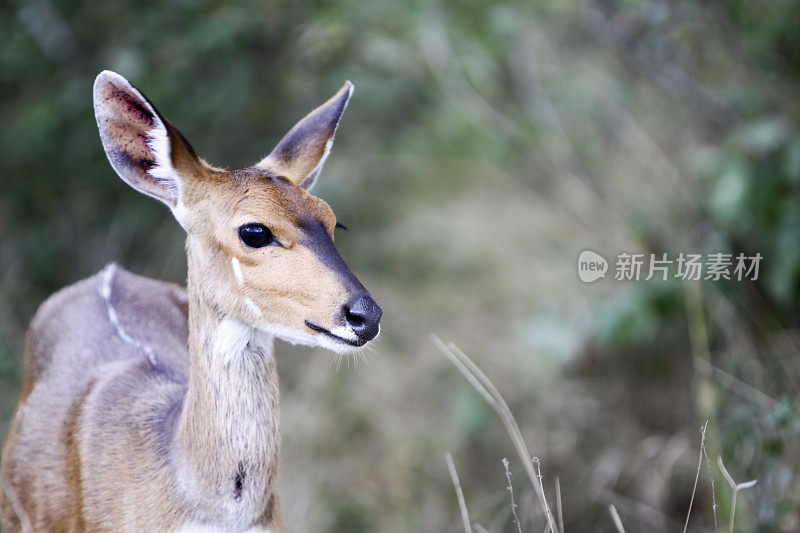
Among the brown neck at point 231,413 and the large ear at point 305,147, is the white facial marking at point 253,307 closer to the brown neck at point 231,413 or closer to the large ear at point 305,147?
the brown neck at point 231,413

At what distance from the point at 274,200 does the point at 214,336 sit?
1.53 ft

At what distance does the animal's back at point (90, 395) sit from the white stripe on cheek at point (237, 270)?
25.7 inches

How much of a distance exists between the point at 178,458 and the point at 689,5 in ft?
14.3

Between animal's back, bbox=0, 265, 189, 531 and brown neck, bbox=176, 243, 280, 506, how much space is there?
291mm

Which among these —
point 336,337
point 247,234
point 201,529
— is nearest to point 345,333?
point 336,337

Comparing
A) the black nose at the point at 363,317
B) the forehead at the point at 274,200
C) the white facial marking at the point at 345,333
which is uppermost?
the forehead at the point at 274,200

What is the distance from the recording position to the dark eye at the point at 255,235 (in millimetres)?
2738

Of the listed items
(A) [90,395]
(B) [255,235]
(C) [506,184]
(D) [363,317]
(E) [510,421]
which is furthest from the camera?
(C) [506,184]

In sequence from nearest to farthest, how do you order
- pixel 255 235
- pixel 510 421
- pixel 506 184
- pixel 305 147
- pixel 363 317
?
pixel 363 317
pixel 255 235
pixel 305 147
pixel 510 421
pixel 506 184

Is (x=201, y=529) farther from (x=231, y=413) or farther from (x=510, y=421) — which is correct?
(x=510, y=421)

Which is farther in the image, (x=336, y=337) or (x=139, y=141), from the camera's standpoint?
(x=139, y=141)

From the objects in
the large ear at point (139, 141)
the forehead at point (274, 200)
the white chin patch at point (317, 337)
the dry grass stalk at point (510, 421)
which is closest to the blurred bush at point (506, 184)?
the dry grass stalk at point (510, 421)

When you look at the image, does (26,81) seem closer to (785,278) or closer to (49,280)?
(49,280)

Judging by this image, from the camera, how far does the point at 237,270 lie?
277 cm
